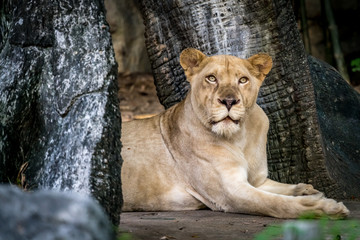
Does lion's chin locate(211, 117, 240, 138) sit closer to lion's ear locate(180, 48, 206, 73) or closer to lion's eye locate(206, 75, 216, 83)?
lion's eye locate(206, 75, 216, 83)

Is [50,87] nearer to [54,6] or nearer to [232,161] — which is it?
[54,6]

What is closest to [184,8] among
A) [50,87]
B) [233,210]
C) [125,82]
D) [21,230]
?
[233,210]

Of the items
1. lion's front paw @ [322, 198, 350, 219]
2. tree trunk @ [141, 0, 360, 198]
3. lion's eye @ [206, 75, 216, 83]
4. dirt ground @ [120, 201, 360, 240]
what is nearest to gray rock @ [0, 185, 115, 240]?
dirt ground @ [120, 201, 360, 240]

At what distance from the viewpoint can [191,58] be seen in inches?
221

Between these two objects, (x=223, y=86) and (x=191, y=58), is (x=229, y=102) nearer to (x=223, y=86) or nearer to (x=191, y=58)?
(x=223, y=86)

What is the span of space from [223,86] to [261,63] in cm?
49

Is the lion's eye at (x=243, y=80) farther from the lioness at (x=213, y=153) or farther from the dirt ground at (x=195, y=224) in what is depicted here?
the dirt ground at (x=195, y=224)

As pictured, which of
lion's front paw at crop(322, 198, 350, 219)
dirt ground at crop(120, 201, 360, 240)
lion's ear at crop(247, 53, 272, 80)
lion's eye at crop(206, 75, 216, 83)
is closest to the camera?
Answer: dirt ground at crop(120, 201, 360, 240)

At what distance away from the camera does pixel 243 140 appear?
18.3ft

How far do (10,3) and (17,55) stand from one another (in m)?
0.40

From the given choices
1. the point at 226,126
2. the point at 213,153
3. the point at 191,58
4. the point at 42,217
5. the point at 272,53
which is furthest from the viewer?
the point at 272,53

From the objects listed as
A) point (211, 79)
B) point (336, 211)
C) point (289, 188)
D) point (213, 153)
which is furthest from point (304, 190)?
point (211, 79)

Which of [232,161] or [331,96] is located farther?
[331,96]

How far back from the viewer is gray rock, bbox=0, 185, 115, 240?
199 cm
